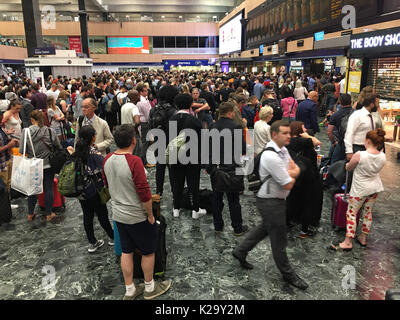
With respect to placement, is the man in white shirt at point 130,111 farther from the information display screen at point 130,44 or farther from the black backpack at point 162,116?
the information display screen at point 130,44

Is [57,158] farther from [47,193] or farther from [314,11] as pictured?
[314,11]

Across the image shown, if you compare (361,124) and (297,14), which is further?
(297,14)

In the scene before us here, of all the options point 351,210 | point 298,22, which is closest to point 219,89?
point 351,210

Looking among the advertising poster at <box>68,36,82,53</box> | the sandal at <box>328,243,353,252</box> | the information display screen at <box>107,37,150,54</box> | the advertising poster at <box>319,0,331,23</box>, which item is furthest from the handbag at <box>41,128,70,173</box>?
the information display screen at <box>107,37,150,54</box>

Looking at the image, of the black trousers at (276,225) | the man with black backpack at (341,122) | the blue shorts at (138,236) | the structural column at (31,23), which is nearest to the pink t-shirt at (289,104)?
the man with black backpack at (341,122)

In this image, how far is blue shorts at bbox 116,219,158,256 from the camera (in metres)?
2.66

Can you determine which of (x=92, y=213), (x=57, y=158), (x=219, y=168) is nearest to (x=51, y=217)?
(x=57, y=158)

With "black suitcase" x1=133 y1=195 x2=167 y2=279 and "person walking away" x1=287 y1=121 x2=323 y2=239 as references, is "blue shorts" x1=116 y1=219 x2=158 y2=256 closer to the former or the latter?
"black suitcase" x1=133 y1=195 x2=167 y2=279

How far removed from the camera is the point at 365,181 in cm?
346

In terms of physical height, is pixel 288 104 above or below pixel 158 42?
below

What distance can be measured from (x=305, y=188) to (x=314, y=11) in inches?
531

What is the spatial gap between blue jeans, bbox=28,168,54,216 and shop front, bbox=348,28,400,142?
702cm

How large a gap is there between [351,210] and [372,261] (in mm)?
590

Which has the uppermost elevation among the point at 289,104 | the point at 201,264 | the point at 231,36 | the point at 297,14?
the point at 231,36
